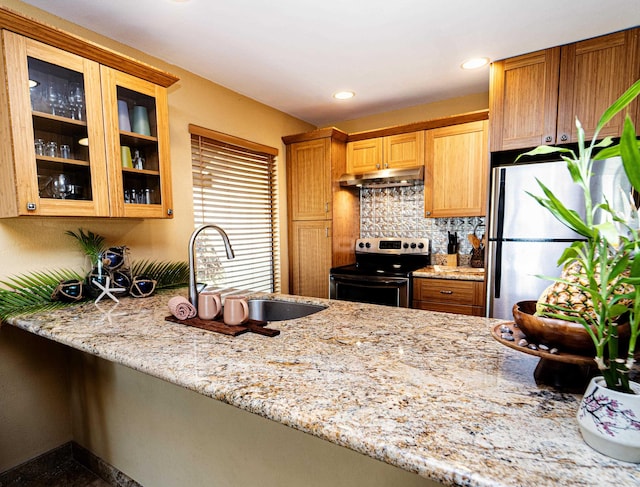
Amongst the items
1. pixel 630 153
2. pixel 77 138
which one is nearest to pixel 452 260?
pixel 630 153

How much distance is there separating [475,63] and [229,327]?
2.48 meters

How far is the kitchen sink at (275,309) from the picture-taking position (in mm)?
1746

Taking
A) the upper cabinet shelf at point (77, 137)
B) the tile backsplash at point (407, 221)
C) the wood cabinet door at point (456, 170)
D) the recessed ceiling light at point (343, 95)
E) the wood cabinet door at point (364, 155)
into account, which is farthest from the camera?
the wood cabinet door at point (364, 155)

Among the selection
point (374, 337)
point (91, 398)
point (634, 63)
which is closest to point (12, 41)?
point (91, 398)

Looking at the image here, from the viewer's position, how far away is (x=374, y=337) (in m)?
1.11

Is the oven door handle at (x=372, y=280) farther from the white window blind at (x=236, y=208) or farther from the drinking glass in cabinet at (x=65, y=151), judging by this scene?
the drinking glass in cabinet at (x=65, y=151)

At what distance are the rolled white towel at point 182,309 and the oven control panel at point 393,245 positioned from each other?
7.89ft

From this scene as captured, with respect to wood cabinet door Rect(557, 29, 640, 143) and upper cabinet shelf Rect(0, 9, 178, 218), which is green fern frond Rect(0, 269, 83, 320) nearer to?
upper cabinet shelf Rect(0, 9, 178, 218)

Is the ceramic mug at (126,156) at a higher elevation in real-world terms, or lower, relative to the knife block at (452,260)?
higher

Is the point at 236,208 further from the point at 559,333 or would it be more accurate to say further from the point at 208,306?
Result: the point at 559,333

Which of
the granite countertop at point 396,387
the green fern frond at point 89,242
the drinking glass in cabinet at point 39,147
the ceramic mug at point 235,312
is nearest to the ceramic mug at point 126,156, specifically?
the drinking glass in cabinet at point 39,147

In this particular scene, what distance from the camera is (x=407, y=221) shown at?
11.3ft

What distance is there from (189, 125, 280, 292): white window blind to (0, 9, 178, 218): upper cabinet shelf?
589mm

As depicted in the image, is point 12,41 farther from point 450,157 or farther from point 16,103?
point 450,157
